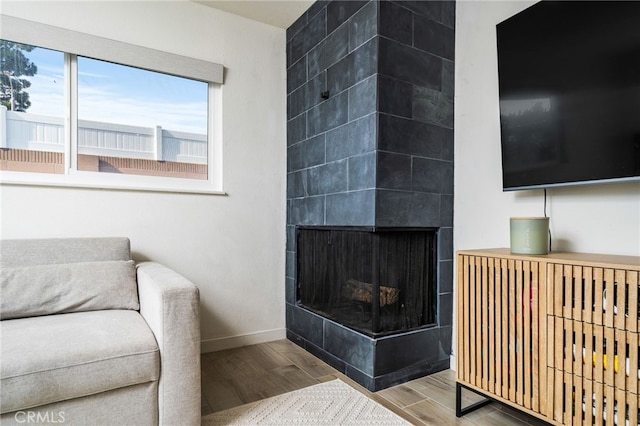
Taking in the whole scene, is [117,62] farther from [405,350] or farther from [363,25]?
[405,350]

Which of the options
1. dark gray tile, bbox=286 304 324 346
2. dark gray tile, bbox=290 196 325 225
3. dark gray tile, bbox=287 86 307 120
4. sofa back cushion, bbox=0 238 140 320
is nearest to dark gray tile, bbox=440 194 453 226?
dark gray tile, bbox=290 196 325 225

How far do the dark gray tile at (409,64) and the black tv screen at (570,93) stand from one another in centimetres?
44

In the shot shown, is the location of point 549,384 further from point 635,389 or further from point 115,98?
point 115,98

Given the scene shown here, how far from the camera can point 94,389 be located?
51.8 inches

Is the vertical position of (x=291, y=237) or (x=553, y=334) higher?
(x=291, y=237)

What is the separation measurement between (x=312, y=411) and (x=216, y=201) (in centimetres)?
154

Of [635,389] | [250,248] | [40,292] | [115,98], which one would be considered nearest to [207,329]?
[250,248]

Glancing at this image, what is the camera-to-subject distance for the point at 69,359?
4.18 ft

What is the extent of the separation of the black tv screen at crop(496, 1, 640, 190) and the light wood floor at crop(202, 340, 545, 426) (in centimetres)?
106

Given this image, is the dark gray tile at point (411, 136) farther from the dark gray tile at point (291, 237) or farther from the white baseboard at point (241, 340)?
the white baseboard at point (241, 340)

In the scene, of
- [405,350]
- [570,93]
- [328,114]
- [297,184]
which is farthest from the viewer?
[297,184]

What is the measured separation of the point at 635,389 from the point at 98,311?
2198 mm

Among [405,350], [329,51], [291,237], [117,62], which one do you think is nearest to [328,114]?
[329,51]

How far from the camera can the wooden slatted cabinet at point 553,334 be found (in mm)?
1193
